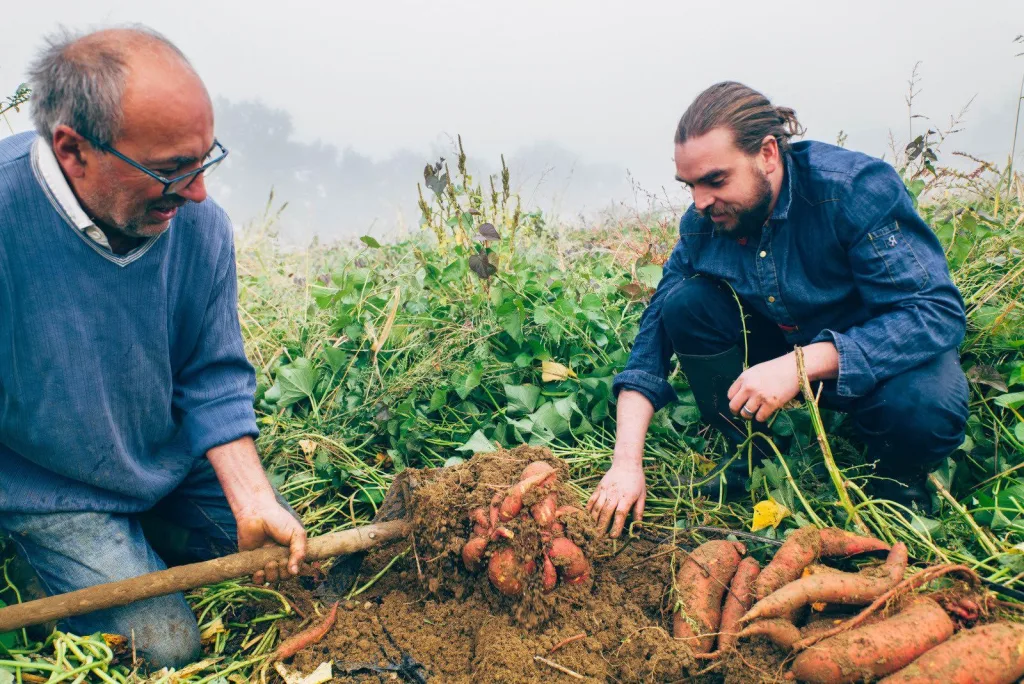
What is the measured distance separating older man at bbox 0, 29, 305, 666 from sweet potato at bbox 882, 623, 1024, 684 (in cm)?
164

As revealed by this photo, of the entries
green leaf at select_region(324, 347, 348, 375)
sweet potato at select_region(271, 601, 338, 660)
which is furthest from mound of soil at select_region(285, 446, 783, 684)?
green leaf at select_region(324, 347, 348, 375)

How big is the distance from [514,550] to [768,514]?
2.78 ft

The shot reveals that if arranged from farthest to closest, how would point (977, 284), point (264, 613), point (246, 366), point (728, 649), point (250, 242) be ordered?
point (250, 242)
point (977, 284)
point (246, 366)
point (264, 613)
point (728, 649)

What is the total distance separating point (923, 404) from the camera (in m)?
2.06

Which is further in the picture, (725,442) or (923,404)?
(725,442)

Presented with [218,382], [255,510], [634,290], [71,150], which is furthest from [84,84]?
[634,290]

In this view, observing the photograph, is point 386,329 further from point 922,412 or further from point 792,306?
point 922,412

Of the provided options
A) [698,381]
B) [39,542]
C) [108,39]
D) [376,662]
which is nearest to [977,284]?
[698,381]

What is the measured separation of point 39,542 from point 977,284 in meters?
3.93

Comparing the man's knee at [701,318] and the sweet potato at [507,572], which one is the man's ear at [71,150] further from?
the man's knee at [701,318]

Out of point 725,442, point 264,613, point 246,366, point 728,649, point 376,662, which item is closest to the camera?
point 728,649

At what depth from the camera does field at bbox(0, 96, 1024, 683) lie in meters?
2.10

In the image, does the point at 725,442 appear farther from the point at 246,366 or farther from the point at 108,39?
the point at 108,39

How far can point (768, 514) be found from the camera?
6.95 ft
